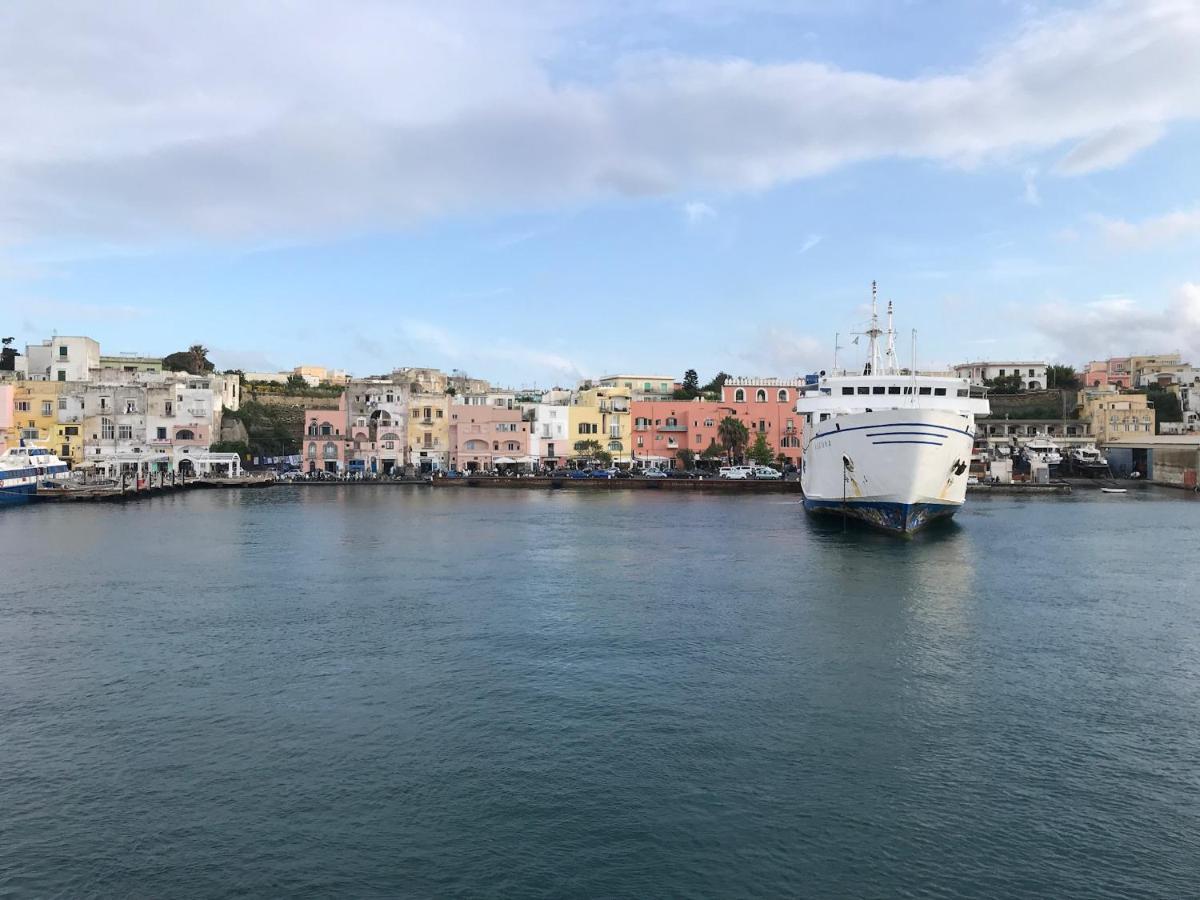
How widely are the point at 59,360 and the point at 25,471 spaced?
22.9 meters

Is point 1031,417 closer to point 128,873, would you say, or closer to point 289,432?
point 289,432

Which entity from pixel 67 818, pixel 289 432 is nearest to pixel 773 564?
pixel 67 818

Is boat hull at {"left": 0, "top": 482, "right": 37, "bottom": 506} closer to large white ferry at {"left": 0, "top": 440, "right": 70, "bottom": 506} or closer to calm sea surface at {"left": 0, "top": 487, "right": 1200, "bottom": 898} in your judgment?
large white ferry at {"left": 0, "top": 440, "right": 70, "bottom": 506}

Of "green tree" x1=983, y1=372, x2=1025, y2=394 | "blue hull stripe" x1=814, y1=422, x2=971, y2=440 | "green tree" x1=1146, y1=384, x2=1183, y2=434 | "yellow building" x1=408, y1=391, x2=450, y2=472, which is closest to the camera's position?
"blue hull stripe" x1=814, y1=422, x2=971, y2=440

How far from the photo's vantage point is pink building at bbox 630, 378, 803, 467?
81375mm

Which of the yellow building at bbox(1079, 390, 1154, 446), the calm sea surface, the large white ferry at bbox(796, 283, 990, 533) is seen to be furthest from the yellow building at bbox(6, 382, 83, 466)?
the yellow building at bbox(1079, 390, 1154, 446)

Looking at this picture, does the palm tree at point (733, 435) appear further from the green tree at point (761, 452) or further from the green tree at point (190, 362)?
the green tree at point (190, 362)

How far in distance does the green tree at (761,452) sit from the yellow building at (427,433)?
28.8m

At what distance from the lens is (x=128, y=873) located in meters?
10.6

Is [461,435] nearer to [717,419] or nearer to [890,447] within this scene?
[717,419]

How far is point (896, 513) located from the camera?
39.1 metres

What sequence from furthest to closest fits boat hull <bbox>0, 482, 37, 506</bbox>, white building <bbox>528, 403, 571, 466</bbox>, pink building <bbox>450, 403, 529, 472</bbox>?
white building <bbox>528, 403, 571, 466</bbox> → pink building <bbox>450, 403, 529, 472</bbox> → boat hull <bbox>0, 482, 37, 506</bbox>

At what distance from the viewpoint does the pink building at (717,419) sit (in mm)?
81375

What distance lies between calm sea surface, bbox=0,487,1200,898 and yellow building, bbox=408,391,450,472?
50.0 meters
